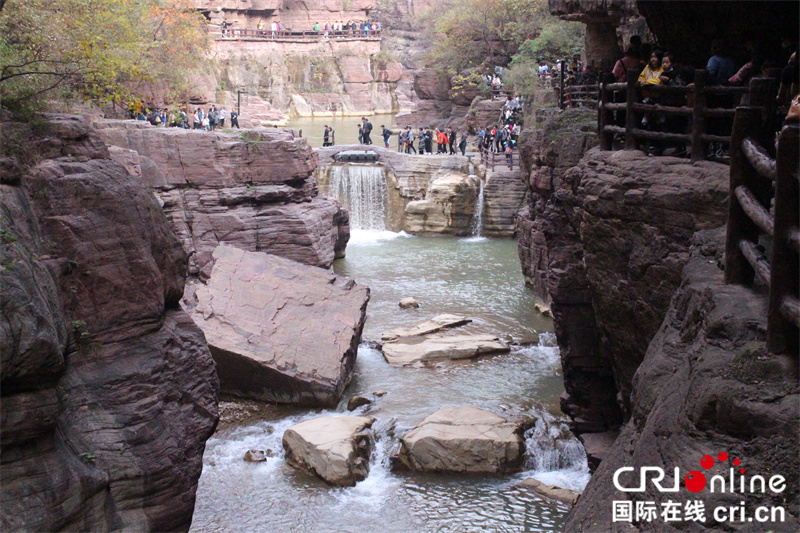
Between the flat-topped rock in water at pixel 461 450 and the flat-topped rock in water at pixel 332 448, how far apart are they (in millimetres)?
675

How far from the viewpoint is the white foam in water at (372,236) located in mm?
30267

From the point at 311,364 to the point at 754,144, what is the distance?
11.3m

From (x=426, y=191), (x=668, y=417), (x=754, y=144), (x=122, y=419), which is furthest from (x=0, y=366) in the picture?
(x=426, y=191)

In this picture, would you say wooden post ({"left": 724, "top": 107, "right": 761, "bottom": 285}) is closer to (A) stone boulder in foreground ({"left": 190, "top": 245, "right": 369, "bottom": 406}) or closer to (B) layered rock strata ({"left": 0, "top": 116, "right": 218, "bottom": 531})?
(B) layered rock strata ({"left": 0, "top": 116, "right": 218, "bottom": 531})

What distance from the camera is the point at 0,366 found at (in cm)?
534

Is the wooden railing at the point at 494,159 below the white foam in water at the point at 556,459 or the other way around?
the other way around

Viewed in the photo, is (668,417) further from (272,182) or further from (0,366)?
(272,182)

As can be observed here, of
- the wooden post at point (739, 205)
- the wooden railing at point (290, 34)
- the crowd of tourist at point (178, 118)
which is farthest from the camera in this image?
the wooden railing at point (290, 34)

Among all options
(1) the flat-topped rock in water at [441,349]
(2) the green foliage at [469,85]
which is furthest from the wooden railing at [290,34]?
(1) the flat-topped rock in water at [441,349]

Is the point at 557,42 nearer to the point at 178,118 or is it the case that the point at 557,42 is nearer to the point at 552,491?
the point at 178,118


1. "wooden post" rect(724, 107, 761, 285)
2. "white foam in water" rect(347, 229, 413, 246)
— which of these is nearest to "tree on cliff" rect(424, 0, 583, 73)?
"white foam in water" rect(347, 229, 413, 246)

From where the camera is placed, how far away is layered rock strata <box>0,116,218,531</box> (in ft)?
18.6

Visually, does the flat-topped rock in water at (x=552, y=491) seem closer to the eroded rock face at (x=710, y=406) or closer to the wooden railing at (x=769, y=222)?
the eroded rock face at (x=710, y=406)

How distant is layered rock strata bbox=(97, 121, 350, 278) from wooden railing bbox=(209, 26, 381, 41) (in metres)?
35.2
